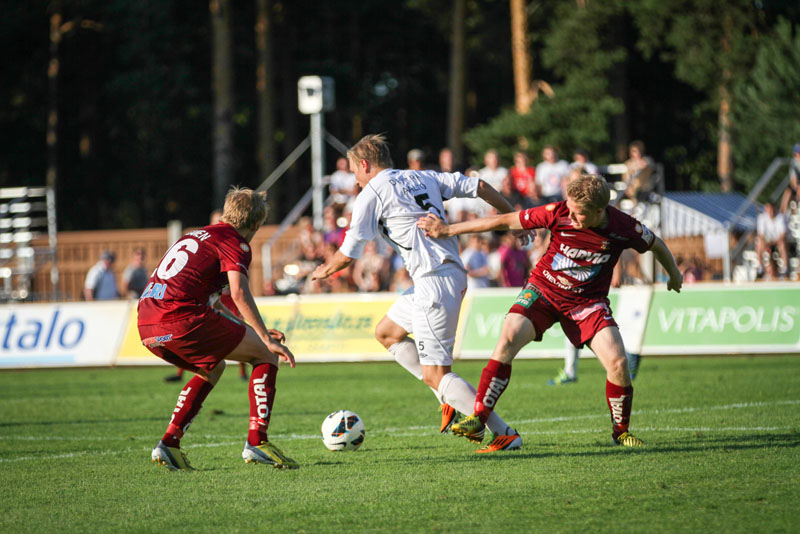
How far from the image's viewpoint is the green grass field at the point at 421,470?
18.2 feet

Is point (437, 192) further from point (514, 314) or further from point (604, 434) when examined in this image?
point (604, 434)

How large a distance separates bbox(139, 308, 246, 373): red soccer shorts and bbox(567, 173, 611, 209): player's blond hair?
2.39 metres

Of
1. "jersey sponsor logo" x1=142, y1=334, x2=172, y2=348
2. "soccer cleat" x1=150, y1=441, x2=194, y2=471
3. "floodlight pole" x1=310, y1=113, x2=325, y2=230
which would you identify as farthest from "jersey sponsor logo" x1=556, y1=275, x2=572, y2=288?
"floodlight pole" x1=310, y1=113, x2=325, y2=230

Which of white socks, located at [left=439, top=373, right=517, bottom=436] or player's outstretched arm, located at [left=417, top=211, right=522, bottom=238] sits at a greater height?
player's outstretched arm, located at [left=417, top=211, right=522, bottom=238]

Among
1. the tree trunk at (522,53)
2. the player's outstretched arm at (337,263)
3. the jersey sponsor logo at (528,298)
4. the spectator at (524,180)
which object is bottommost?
the spectator at (524,180)

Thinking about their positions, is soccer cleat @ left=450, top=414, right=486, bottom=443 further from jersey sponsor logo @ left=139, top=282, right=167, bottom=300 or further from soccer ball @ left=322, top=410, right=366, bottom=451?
jersey sponsor logo @ left=139, top=282, right=167, bottom=300

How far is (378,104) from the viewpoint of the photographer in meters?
50.7

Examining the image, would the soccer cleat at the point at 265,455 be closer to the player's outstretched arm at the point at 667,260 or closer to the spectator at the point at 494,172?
the player's outstretched arm at the point at 667,260

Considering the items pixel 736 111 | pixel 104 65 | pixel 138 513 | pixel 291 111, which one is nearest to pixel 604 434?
pixel 138 513

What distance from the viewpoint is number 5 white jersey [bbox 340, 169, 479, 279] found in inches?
293

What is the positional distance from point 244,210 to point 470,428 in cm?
211

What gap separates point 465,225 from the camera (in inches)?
283

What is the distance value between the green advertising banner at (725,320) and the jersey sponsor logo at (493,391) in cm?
862

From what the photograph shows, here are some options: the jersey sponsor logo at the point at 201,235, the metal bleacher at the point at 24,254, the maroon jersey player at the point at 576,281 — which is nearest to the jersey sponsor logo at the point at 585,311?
the maroon jersey player at the point at 576,281
